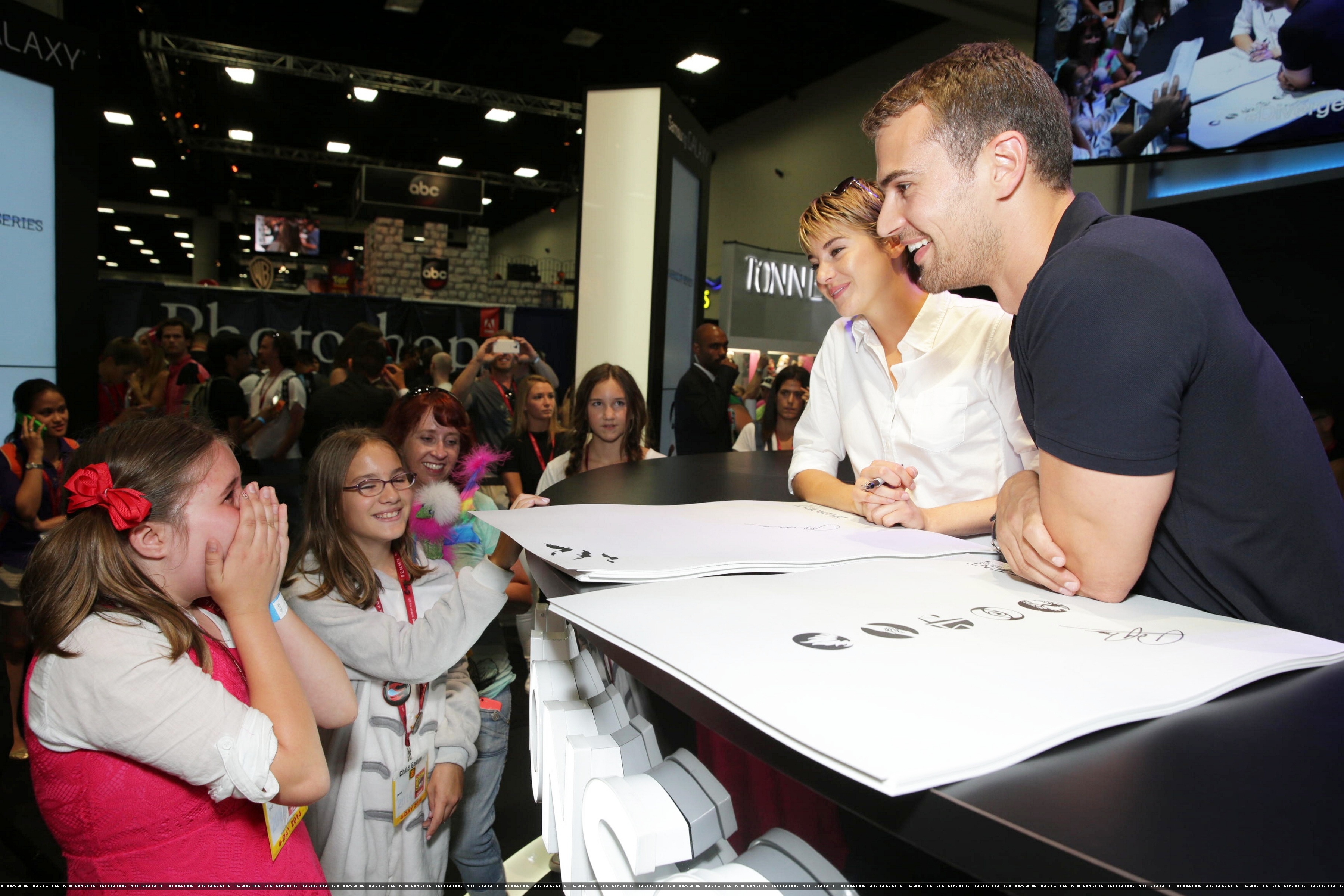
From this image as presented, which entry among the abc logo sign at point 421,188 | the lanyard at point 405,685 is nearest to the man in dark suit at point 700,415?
the lanyard at point 405,685

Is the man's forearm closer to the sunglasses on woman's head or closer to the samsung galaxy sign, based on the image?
the sunglasses on woman's head

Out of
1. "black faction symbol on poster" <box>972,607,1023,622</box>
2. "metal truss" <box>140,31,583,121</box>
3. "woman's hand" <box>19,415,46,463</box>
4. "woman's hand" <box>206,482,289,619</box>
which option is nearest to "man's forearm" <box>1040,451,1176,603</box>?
"black faction symbol on poster" <box>972,607,1023,622</box>

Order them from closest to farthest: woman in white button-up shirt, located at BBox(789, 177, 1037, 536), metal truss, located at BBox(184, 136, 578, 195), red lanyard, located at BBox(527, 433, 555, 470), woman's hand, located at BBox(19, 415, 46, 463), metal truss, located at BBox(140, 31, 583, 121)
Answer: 1. woman in white button-up shirt, located at BBox(789, 177, 1037, 536)
2. woman's hand, located at BBox(19, 415, 46, 463)
3. red lanyard, located at BBox(527, 433, 555, 470)
4. metal truss, located at BBox(140, 31, 583, 121)
5. metal truss, located at BBox(184, 136, 578, 195)

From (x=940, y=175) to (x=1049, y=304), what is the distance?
256 mm

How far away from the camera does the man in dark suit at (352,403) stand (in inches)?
150

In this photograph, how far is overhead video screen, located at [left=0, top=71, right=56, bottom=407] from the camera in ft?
11.4

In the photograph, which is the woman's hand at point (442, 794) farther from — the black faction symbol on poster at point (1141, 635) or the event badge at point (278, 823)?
the black faction symbol on poster at point (1141, 635)

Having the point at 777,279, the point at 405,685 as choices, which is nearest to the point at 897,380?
the point at 405,685

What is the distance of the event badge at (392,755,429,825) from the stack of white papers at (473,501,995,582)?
0.92 m

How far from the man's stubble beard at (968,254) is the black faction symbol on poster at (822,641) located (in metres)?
0.56

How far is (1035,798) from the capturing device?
33cm

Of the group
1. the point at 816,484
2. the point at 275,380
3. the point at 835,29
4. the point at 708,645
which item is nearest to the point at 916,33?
the point at 835,29

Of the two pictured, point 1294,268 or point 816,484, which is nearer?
point 816,484

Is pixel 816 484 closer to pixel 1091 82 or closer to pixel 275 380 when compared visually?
pixel 1091 82
